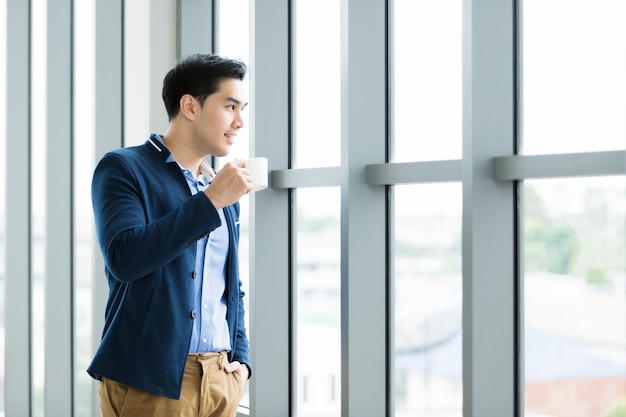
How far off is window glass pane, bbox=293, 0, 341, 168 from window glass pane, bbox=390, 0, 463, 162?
31 centimetres

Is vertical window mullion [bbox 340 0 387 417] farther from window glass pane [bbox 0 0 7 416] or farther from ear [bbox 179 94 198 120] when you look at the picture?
window glass pane [bbox 0 0 7 416]

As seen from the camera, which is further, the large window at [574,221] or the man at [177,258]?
the large window at [574,221]

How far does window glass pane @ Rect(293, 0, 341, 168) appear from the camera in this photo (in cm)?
298

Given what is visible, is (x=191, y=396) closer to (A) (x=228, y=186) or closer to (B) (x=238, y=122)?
(A) (x=228, y=186)

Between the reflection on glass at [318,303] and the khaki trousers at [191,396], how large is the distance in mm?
1034

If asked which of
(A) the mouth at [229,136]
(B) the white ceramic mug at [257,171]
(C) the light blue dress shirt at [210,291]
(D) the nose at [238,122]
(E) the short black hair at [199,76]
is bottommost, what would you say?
(C) the light blue dress shirt at [210,291]

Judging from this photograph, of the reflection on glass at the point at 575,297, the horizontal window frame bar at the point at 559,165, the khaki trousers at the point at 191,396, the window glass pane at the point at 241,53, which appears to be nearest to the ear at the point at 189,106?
the khaki trousers at the point at 191,396

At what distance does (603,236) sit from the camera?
2.10 meters

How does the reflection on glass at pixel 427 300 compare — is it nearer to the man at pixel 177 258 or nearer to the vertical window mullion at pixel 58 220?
the man at pixel 177 258

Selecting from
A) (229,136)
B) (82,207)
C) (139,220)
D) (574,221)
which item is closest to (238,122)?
(229,136)

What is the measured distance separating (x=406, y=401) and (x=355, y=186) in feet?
2.55

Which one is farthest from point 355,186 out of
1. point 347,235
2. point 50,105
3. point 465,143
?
point 50,105

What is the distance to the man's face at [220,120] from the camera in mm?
1948

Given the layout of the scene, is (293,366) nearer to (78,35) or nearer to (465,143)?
(465,143)
